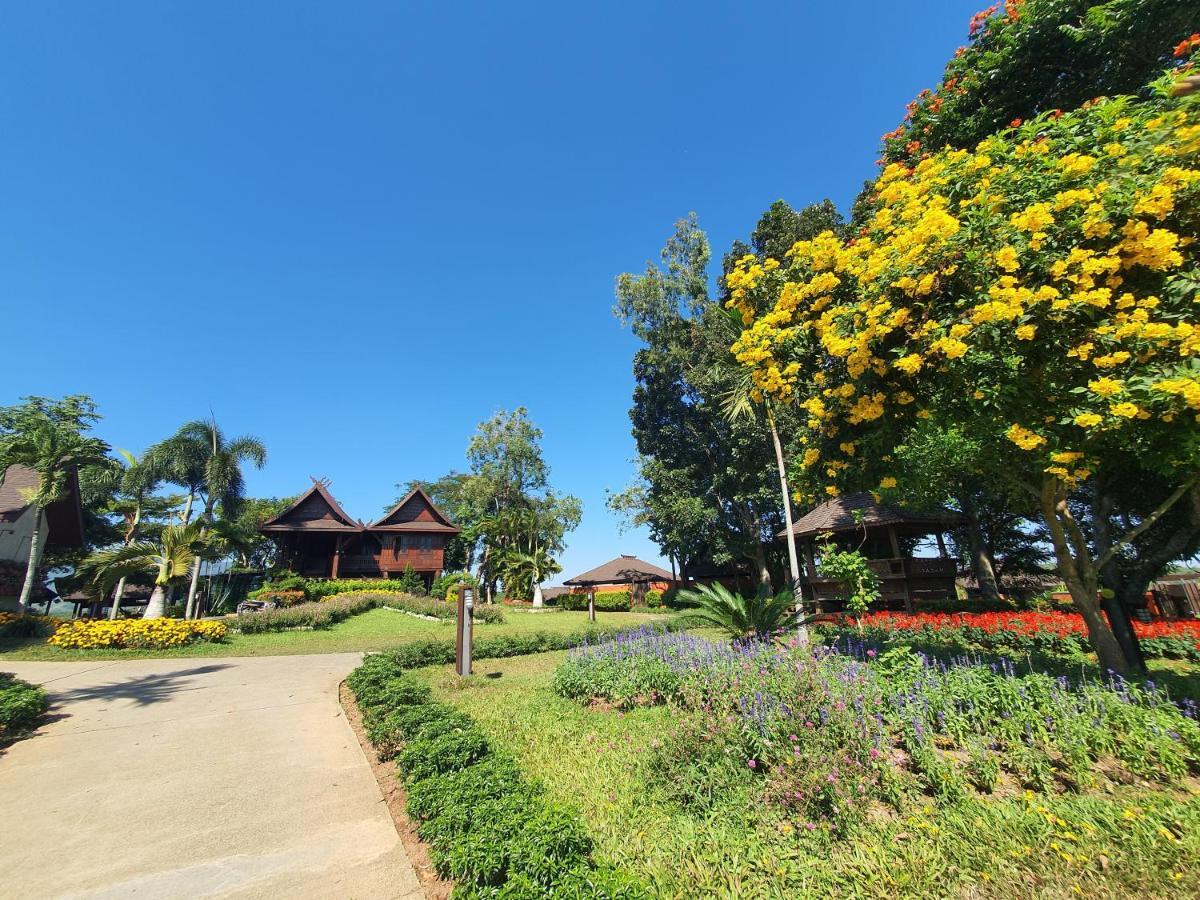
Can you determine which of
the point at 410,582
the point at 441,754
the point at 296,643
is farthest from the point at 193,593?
the point at 441,754

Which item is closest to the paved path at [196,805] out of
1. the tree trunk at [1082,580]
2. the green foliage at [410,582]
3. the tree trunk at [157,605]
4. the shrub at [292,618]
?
the tree trunk at [1082,580]

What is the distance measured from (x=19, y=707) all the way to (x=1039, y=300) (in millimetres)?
12404

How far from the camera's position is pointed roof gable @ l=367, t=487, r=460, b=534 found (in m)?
30.3

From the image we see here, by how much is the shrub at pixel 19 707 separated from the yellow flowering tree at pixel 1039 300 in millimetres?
10534

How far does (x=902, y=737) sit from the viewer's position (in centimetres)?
439

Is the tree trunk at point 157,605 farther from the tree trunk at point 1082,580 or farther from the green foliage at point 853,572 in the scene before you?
the tree trunk at point 1082,580

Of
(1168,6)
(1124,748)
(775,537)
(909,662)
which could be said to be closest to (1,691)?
(909,662)

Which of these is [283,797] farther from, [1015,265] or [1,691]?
[1015,265]

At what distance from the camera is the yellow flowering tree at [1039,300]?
405 centimetres

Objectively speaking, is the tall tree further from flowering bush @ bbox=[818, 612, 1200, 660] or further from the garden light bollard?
the garden light bollard

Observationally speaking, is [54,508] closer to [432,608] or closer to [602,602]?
[432,608]

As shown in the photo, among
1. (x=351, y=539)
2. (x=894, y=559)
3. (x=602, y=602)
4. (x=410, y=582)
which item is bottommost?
(x=602, y=602)

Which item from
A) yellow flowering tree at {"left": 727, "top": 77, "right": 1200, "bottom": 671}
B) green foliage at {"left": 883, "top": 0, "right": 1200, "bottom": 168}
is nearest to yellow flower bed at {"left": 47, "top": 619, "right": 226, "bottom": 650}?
yellow flowering tree at {"left": 727, "top": 77, "right": 1200, "bottom": 671}

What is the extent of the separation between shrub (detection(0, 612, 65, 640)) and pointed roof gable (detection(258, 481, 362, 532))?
12578mm
